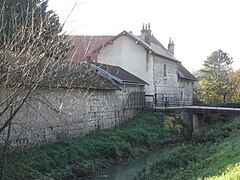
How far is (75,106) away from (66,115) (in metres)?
1.07

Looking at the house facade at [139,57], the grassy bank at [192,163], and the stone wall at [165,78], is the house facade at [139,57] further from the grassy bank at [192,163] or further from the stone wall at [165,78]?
the grassy bank at [192,163]

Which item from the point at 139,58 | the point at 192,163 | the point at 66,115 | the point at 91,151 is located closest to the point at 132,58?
the point at 139,58

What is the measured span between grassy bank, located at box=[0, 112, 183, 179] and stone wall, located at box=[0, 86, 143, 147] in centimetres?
56

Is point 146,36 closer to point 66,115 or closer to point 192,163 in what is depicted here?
point 66,115

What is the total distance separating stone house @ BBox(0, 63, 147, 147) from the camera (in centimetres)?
1438

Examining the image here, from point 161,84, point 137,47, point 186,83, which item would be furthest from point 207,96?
point 137,47

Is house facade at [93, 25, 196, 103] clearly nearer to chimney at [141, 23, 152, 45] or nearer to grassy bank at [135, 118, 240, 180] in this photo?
chimney at [141, 23, 152, 45]

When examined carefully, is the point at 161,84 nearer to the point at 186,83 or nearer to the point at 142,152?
the point at 186,83

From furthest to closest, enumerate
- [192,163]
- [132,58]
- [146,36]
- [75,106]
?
[146,36] → [132,58] → [75,106] → [192,163]

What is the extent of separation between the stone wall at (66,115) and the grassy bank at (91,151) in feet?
1.82

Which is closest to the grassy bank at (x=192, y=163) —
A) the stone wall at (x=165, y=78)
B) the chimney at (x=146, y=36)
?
the stone wall at (x=165, y=78)

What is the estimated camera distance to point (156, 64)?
32.1 m

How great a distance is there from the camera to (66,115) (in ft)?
59.2

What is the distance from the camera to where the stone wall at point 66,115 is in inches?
586
